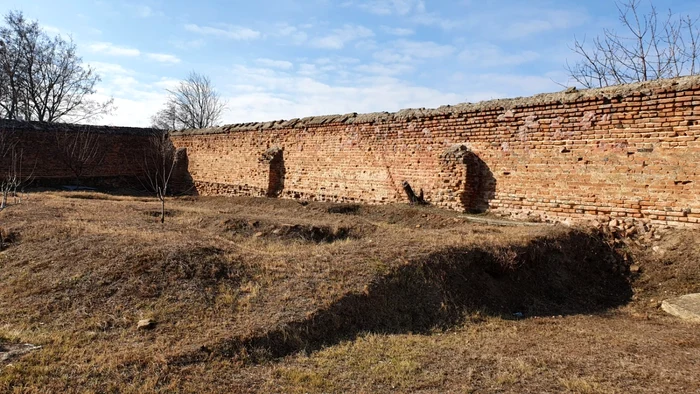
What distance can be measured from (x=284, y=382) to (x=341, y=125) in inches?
358

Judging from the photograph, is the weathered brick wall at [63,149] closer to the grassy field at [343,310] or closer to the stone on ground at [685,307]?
the grassy field at [343,310]

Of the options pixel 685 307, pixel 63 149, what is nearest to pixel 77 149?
pixel 63 149

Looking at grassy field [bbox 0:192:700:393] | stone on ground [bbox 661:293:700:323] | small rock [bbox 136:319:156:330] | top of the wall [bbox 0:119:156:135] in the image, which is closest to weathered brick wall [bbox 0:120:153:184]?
top of the wall [bbox 0:119:156:135]

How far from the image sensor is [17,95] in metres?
26.5

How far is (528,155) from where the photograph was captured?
8273 mm

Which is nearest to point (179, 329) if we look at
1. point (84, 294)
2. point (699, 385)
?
point (84, 294)

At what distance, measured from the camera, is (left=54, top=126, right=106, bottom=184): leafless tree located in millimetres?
17062

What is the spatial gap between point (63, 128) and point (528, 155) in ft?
54.2

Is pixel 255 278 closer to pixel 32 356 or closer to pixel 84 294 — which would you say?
pixel 84 294

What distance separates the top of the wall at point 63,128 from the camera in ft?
53.3

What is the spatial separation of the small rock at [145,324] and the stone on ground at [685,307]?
5435 millimetres

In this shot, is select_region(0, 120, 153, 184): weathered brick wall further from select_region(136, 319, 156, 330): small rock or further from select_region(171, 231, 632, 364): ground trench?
select_region(171, 231, 632, 364): ground trench

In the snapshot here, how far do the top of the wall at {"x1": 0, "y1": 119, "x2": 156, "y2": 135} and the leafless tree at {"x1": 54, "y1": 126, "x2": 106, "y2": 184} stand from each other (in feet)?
0.40

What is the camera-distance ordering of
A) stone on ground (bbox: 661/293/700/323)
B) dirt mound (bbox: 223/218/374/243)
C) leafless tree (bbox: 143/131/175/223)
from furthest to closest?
1. leafless tree (bbox: 143/131/175/223)
2. dirt mound (bbox: 223/218/374/243)
3. stone on ground (bbox: 661/293/700/323)
